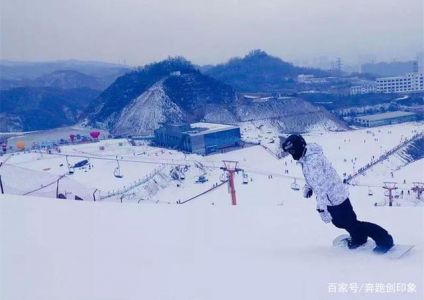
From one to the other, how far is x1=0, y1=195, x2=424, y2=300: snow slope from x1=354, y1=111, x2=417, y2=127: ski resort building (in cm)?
394

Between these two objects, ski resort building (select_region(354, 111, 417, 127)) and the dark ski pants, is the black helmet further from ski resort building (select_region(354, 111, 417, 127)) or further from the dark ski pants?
ski resort building (select_region(354, 111, 417, 127))

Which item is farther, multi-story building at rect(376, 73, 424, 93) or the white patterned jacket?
multi-story building at rect(376, 73, 424, 93)

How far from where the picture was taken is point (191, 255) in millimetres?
1678

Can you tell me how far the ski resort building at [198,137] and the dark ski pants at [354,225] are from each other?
2.96 metres

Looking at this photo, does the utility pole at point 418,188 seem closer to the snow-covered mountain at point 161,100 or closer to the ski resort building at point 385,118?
the ski resort building at point 385,118

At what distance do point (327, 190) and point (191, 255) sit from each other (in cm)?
57

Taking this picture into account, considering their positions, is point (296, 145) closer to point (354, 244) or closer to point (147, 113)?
point (354, 244)

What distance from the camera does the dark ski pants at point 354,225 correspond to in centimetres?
150

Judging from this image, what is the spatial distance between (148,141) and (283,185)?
166 centimetres

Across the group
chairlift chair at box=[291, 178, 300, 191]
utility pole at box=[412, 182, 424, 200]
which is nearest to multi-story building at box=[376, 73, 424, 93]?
utility pole at box=[412, 182, 424, 200]

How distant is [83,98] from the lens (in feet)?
18.2

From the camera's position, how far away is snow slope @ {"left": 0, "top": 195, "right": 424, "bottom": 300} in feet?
4.47

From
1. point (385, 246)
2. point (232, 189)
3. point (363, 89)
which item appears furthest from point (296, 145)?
point (363, 89)

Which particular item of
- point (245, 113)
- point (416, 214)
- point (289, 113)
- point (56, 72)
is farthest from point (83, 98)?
point (416, 214)
